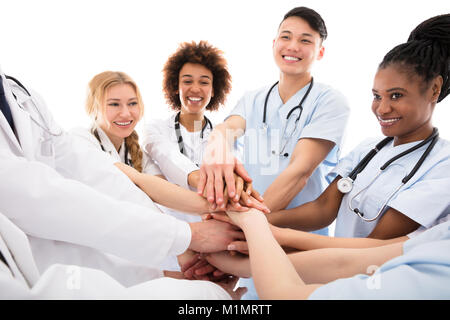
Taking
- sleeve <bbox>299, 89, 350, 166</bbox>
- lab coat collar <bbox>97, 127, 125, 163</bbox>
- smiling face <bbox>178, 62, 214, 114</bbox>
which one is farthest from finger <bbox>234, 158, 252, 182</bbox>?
smiling face <bbox>178, 62, 214, 114</bbox>

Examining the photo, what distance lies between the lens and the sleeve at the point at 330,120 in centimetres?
143

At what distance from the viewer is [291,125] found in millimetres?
1575

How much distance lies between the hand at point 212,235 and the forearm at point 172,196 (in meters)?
0.10

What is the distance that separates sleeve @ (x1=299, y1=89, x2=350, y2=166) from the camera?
143 cm

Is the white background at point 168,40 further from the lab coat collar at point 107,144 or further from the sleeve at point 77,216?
the sleeve at point 77,216

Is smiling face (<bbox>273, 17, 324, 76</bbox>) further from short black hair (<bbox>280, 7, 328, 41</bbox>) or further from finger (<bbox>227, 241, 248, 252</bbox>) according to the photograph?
finger (<bbox>227, 241, 248, 252</bbox>)

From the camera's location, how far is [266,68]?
252 centimetres

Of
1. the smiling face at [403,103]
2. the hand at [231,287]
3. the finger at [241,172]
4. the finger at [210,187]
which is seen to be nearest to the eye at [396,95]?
the smiling face at [403,103]

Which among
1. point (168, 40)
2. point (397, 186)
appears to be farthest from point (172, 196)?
point (168, 40)

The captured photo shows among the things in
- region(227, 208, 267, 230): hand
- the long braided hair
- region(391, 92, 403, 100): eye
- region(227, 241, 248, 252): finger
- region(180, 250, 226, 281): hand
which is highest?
the long braided hair

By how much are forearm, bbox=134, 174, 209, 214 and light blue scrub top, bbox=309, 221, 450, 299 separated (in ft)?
2.12
